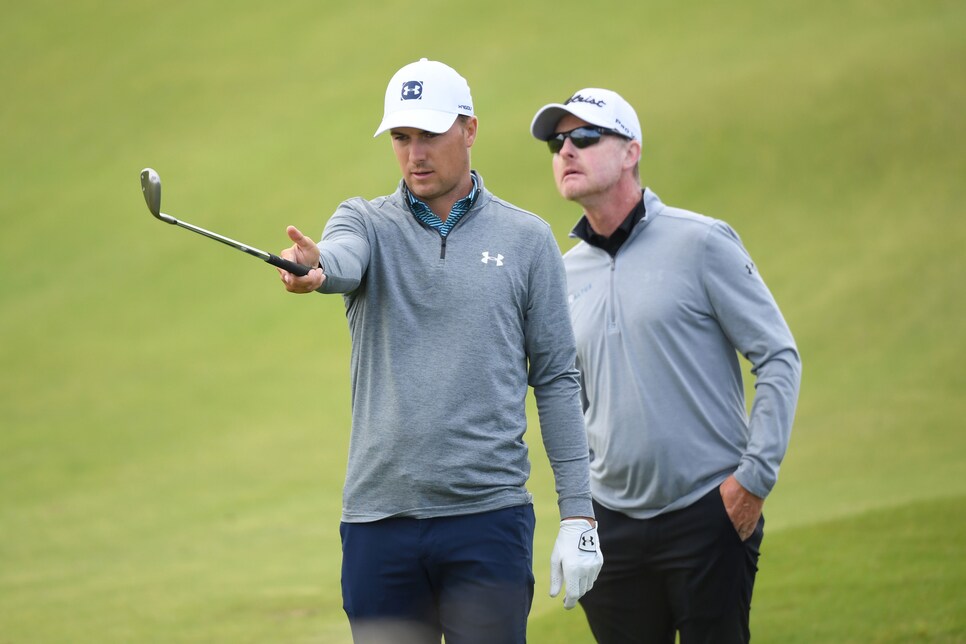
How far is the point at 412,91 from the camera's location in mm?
3500

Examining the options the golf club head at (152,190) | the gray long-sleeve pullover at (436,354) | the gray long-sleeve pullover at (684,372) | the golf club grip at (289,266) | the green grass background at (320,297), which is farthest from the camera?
the green grass background at (320,297)

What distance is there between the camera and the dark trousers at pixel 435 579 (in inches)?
132

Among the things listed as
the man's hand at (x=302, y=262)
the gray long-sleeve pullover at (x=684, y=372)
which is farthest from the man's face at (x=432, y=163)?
the gray long-sleeve pullover at (x=684, y=372)

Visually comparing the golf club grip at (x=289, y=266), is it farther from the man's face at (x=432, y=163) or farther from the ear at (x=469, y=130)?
the ear at (x=469, y=130)

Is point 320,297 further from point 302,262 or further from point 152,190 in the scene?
point 302,262

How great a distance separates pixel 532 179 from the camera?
61.3ft

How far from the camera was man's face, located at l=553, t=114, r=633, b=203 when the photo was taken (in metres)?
4.60

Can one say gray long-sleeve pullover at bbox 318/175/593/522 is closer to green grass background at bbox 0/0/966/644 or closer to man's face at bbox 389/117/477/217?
man's face at bbox 389/117/477/217

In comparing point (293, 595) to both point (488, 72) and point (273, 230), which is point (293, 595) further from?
point (488, 72)

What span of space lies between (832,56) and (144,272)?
10.8m

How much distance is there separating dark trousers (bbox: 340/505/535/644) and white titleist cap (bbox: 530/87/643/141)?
5.69 ft

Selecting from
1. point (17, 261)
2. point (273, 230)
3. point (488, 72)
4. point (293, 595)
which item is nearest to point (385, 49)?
point (488, 72)

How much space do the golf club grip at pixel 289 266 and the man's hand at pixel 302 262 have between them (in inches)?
0.5

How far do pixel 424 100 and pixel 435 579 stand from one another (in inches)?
49.5
